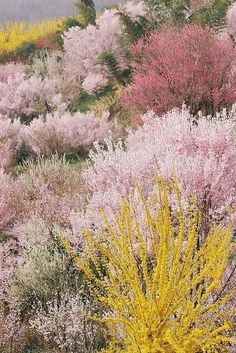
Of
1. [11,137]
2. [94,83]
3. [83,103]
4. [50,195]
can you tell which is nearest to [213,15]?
[94,83]

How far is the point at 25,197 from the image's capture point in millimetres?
12898

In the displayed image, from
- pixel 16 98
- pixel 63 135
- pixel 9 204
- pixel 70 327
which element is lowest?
pixel 16 98

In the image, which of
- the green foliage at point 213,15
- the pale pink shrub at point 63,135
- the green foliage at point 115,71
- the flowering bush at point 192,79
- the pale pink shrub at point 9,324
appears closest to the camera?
the pale pink shrub at point 9,324

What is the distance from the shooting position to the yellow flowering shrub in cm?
4534

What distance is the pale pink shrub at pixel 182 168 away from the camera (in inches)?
365

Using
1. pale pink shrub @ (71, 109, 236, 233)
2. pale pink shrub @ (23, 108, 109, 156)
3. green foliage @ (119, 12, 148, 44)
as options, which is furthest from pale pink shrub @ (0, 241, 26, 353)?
green foliage @ (119, 12, 148, 44)

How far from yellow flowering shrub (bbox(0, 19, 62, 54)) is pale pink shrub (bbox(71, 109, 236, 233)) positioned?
35288mm

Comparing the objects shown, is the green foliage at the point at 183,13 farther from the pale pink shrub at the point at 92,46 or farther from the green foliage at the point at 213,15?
the pale pink shrub at the point at 92,46

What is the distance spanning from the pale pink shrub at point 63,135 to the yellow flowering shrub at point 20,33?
25429 mm

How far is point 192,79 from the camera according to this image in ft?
59.5

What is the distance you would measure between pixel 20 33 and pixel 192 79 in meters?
35.5

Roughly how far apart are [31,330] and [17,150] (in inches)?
499

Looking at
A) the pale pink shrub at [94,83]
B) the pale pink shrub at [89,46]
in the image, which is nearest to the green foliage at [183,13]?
the pale pink shrub at [89,46]

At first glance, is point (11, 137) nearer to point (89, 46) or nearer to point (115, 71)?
point (115, 71)
